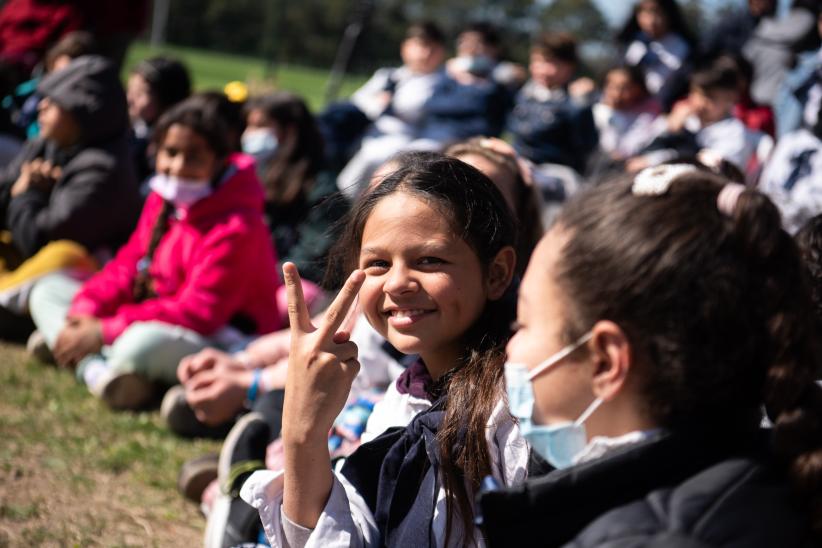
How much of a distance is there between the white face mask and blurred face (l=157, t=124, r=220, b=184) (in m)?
0.02

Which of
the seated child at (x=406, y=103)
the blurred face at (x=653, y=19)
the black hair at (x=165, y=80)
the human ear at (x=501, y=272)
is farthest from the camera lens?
the blurred face at (x=653, y=19)

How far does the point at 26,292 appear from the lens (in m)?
4.94

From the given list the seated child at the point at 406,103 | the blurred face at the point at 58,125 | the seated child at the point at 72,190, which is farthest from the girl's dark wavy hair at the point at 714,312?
the seated child at the point at 406,103

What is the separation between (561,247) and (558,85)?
5.56 metres

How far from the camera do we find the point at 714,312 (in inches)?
52.4

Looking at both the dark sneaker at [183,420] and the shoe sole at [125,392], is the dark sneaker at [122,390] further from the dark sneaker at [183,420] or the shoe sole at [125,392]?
the dark sneaker at [183,420]

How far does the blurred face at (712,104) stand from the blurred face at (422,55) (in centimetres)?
184

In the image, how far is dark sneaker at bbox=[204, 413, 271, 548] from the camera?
2684 millimetres

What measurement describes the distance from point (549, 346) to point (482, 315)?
632 mm

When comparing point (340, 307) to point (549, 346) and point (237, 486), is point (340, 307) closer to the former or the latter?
point (549, 346)

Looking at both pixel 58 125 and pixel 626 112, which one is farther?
pixel 626 112

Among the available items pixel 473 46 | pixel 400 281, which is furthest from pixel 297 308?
pixel 473 46

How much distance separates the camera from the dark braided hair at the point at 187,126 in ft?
14.6

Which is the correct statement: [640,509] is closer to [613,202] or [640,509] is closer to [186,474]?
[613,202]
